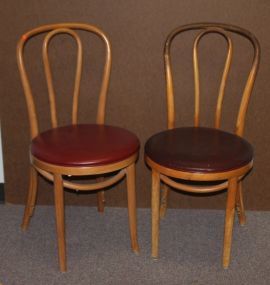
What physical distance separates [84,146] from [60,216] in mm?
297

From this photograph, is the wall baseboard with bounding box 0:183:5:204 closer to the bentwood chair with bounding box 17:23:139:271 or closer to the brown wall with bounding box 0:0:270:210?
the brown wall with bounding box 0:0:270:210

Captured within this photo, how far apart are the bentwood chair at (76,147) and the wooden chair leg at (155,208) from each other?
85 millimetres

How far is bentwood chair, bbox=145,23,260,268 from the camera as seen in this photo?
1.61 meters

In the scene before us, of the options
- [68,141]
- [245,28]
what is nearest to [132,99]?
[68,141]

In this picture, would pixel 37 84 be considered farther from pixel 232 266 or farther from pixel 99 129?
pixel 232 266

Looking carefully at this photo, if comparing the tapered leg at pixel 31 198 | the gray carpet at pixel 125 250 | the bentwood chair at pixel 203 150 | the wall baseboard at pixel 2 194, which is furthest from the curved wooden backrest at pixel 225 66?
the wall baseboard at pixel 2 194

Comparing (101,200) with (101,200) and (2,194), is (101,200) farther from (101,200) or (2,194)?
(2,194)

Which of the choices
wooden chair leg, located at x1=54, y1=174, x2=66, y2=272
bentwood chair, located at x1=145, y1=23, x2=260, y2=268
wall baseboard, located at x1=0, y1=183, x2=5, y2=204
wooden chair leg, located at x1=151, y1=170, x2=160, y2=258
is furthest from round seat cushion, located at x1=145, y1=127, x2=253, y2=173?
wall baseboard, located at x1=0, y1=183, x2=5, y2=204

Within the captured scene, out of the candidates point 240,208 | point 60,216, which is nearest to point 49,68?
point 60,216

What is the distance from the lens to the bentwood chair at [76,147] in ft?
5.32

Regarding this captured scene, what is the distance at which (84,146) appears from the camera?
1688mm

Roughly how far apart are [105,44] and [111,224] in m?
0.86

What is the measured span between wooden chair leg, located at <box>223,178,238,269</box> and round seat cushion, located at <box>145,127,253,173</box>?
0.30ft

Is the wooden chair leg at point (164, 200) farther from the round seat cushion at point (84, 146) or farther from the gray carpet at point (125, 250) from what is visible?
the round seat cushion at point (84, 146)
